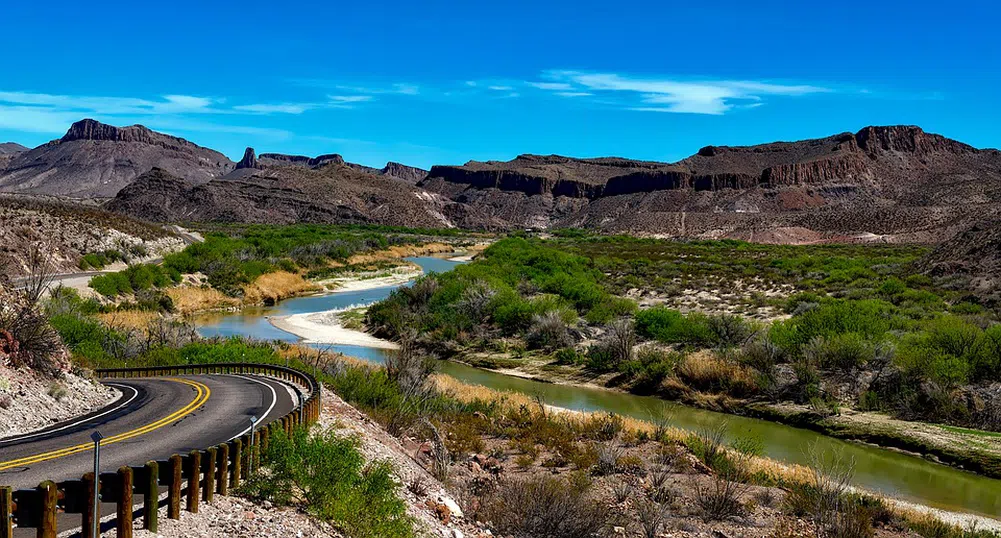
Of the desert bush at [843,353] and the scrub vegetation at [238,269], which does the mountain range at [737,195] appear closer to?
the scrub vegetation at [238,269]

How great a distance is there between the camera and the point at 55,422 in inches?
445

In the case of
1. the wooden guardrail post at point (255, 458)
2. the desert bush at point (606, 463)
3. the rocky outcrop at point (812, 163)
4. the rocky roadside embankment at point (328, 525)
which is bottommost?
the desert bush at point (606, 463)

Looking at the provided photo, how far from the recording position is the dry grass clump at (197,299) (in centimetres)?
4288

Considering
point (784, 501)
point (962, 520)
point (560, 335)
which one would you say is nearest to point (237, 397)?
point (784, 501)

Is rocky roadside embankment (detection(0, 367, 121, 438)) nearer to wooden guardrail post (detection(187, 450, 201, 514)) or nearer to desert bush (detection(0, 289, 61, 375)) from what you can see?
desert bush (detection(0, 289, 61, 375))

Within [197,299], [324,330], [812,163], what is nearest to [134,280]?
[197,299]

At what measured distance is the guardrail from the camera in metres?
5.73

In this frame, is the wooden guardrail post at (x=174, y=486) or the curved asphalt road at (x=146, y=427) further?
the curved asphalt road at (x=146, y=427)

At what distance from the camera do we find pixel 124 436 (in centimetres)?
1054

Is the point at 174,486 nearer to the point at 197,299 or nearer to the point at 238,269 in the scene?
the point at 197,299

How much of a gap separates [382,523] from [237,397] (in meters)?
7.25

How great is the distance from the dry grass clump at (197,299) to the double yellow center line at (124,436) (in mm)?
29300

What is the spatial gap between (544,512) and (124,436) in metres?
5.93

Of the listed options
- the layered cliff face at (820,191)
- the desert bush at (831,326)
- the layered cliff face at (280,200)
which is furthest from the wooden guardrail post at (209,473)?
the layered cliff face at (280,200)
